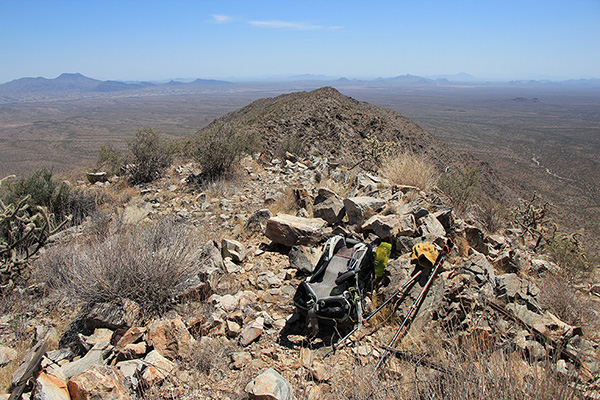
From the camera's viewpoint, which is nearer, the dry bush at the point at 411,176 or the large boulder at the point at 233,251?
the large boulder at the point at 233,251

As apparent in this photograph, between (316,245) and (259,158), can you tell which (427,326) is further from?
(259,158)

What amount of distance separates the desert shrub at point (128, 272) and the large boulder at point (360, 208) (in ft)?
7.20

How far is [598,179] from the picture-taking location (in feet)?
125

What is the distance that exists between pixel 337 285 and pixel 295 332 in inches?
23.4

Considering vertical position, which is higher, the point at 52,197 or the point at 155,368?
the point at 52,197

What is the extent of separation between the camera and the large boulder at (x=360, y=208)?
461cm

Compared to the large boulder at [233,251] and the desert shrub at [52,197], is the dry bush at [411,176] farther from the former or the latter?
the desert shrub at [52,197]

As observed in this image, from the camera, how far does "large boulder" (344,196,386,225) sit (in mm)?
4613

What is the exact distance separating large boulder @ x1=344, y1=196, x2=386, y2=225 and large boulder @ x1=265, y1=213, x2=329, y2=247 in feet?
1.42

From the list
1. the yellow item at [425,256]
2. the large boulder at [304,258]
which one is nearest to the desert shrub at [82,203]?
the large boulder at [304,258]

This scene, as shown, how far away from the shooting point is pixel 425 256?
339 centimetres

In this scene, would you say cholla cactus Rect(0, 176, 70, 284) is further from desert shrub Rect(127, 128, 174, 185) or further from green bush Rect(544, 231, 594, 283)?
green bush Rect(544, 231, 594, 283)

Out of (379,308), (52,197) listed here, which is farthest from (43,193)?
(379,308)

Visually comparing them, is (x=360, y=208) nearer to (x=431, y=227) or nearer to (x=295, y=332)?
(x=431, y=227)
